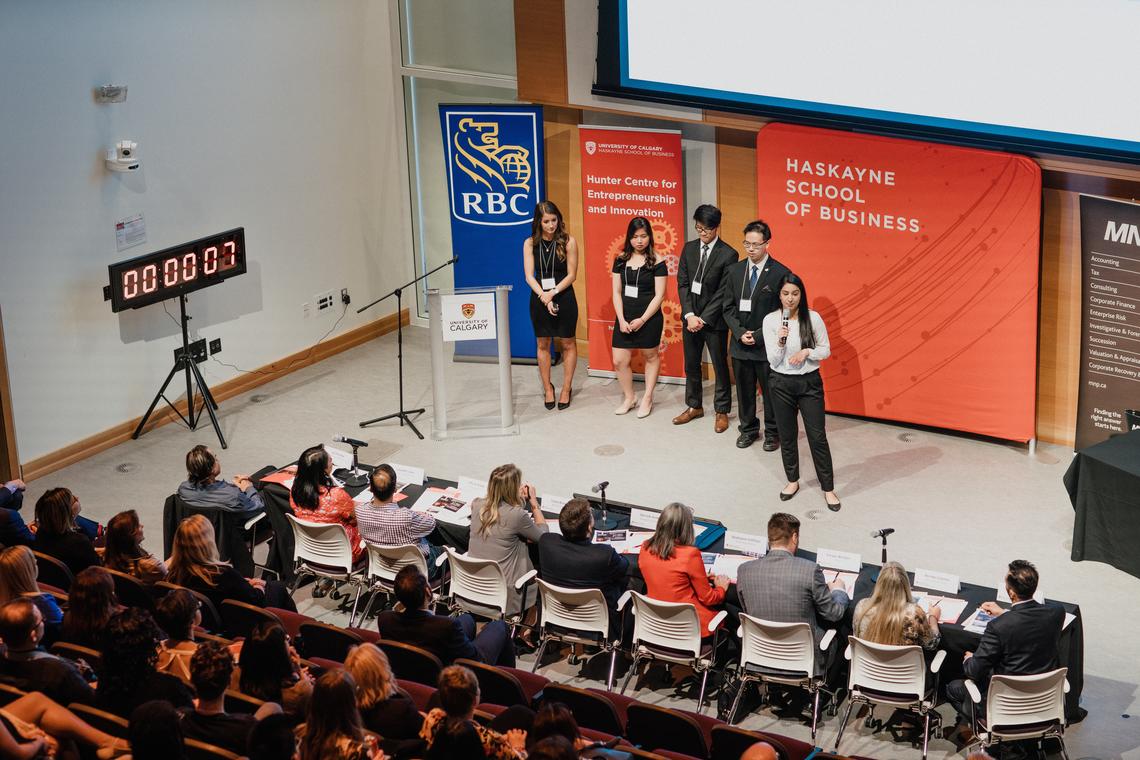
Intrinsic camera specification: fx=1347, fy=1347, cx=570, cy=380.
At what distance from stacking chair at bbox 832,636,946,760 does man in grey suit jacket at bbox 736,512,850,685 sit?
19cm

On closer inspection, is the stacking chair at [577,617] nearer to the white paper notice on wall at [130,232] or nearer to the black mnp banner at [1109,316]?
the black mnp banner at [1109,316]

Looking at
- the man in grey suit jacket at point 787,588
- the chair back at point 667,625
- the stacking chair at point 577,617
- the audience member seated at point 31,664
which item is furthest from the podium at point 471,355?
the audience member seated at point 31,664

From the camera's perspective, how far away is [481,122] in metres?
10.9

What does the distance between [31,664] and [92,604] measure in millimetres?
383

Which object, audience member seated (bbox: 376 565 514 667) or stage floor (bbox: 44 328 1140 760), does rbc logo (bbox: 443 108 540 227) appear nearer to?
stage floor (bbox: 44 328 1140 760)

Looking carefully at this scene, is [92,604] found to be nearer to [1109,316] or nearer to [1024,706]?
[1024,706]

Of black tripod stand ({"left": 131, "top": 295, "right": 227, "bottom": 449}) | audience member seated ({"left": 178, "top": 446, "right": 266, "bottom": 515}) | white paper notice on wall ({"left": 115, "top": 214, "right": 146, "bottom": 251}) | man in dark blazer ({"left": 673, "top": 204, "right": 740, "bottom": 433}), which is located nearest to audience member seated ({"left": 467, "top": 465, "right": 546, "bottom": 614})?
audience member seated ({"left": 178, "top": 446, "right": 266, "bottom": 515})

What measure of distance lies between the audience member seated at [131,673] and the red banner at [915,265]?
6039 mm


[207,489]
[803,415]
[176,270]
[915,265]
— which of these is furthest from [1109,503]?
[176,270]

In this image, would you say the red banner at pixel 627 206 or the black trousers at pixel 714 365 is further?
the red banner at pixel 627 206

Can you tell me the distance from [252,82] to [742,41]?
3868 mm

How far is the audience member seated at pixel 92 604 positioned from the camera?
549 cm

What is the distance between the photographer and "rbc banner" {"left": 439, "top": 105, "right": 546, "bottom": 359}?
10.8 meters

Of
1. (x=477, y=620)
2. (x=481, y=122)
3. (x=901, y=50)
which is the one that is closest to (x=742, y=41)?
(x=901, y=50)
